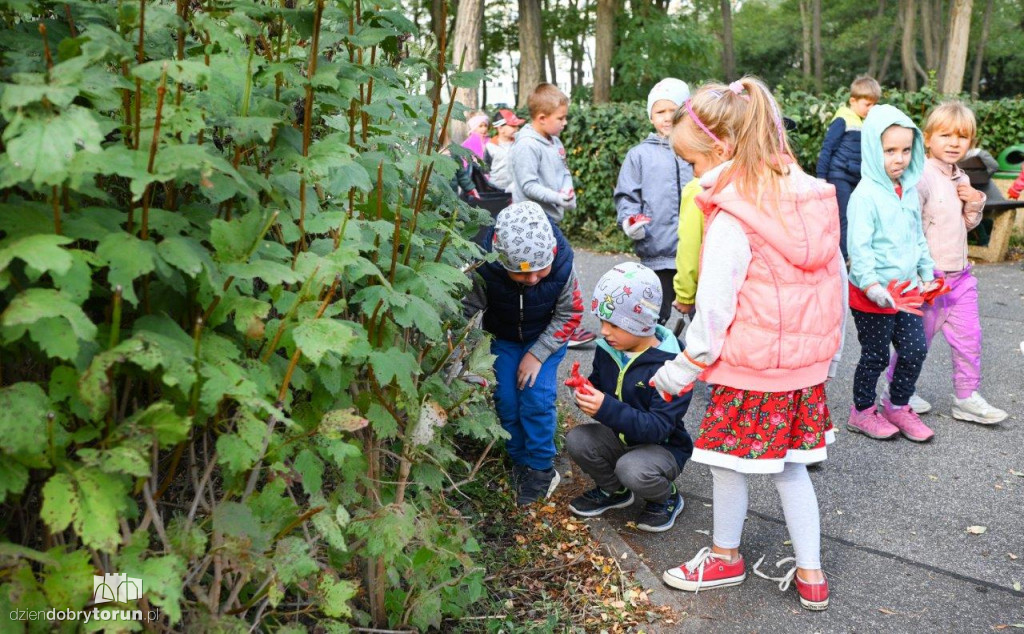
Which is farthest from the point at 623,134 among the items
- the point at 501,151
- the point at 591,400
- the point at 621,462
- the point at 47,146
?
the point at 47,146

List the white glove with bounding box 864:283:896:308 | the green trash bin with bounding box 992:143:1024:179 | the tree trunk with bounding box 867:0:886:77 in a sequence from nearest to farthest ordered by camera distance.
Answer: the white glove with bounding box 864:283:896:308
the green trash bin with bounding box 992:143:1024:179
the tree trunk with bounding box 867:0:886:77

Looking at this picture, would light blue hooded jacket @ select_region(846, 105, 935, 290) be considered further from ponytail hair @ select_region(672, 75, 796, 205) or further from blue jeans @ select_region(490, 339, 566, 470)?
blue jeans @ select_region(490, 339, 566, 470)

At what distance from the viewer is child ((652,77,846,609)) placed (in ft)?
10.0

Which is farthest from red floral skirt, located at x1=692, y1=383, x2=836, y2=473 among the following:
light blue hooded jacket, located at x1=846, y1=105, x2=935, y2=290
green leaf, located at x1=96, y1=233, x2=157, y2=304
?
green leaf, located at x1=96, y1=233, x2=157, y2=304

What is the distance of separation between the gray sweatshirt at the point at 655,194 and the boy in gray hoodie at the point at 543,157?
709 millimetres

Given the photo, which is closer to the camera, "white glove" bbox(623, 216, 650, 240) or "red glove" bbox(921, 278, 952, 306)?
"red glove" bbox(921, 278, 952, 306)

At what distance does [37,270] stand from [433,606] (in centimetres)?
162

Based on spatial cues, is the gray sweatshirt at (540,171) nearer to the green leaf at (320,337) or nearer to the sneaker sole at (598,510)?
the sneaker sole at (598,510)

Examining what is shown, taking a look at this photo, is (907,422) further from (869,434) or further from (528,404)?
(528,404)

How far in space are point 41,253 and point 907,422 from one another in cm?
476

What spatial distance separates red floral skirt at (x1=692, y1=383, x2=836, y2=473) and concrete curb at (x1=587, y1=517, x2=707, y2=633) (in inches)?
21.1

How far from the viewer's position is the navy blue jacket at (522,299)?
12.9ft

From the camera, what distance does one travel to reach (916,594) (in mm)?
3324

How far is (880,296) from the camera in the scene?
14.9 feet
